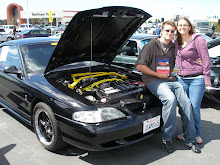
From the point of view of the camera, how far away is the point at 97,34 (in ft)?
12.3

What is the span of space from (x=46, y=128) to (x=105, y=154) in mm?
887

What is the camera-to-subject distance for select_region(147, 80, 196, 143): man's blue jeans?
9.92 ft

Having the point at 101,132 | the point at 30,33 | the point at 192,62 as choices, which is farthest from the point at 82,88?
the point at 30,33

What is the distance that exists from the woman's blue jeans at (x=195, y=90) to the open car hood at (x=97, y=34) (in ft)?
4.18

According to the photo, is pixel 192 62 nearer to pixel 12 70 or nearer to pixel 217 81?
pixel 217 81

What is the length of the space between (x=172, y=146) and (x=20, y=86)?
240 centimetres

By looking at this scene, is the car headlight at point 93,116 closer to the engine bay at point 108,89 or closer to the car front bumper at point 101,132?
the car front bumper at point 101,132

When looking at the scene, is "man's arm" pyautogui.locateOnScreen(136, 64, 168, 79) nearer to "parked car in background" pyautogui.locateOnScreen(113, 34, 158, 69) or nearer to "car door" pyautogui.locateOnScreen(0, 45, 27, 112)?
"car door" pyautogui.locateOnScreen(0, 45, 27, 112)

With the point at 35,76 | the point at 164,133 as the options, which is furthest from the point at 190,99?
the point at 35,76

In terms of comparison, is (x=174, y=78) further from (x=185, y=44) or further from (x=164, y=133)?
(x=164, y=133)

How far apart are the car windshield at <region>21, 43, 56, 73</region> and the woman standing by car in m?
2.11

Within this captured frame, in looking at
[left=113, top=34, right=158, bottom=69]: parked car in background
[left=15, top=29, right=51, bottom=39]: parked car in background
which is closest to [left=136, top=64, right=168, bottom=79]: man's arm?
[left=113, top=34, right=158, bottom=69]: parked car in background

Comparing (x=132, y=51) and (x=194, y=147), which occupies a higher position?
(x=132, y=51)

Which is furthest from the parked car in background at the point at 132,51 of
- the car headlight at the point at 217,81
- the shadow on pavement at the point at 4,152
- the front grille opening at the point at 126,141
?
the shadow on pavement at the point at 4,152
